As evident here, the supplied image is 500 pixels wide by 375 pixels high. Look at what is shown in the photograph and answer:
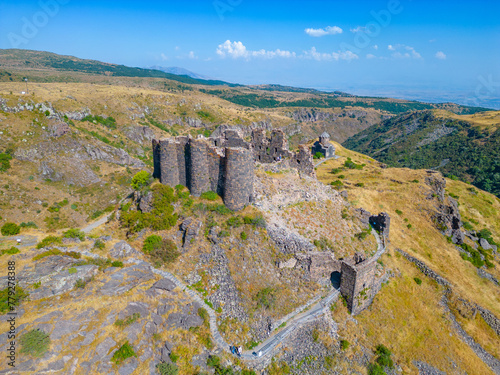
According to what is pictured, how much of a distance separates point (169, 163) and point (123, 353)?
1814 centimetres

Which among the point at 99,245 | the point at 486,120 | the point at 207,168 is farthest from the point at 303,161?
the point at 486,120

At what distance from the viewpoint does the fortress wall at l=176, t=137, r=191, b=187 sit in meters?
28.9

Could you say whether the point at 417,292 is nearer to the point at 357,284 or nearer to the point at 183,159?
the point at 357,284

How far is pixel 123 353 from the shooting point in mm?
17875

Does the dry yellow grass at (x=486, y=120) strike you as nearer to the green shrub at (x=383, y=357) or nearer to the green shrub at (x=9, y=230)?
the green shrub at (x=383, y=357)

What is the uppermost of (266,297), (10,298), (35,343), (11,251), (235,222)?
(235,222)

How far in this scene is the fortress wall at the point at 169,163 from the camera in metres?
28.8

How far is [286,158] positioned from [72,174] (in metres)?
59.6

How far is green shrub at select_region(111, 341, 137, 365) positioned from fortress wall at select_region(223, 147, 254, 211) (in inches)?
570

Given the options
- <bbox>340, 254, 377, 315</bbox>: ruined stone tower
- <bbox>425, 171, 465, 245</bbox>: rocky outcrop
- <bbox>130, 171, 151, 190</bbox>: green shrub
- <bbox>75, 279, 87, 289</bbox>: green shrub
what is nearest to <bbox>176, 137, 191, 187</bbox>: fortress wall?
<bbox>130, 171, 151, 190</bbox>: green shrub

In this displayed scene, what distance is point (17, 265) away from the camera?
21.2 metres

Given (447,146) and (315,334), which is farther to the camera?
(447,146)

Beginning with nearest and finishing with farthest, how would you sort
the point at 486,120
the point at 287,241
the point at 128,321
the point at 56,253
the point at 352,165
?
1. the point at 128,321
2. the point at 56,253
3. the point at 287,241
4. the point at 352,165
5. the point at 486,120

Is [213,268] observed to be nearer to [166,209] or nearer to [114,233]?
[166,209]
